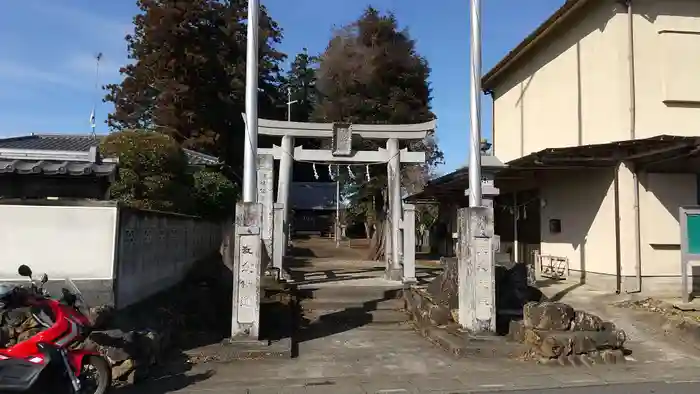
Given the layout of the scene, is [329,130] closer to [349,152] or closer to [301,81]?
[349,152]

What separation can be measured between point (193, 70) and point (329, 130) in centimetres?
1574

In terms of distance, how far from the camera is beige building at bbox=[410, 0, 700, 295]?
12367 millimetres

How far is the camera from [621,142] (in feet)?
38.2

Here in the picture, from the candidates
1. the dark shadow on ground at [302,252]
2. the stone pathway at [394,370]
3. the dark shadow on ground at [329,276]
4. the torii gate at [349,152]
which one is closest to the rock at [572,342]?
the stone pathway at [394,370]

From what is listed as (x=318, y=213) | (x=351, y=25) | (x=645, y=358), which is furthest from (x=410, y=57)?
→ (x=318, y=213)

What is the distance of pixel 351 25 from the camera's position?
28.1 meters

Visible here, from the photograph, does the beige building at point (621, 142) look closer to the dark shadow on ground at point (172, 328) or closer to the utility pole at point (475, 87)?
the utility pole at point (475, 87)

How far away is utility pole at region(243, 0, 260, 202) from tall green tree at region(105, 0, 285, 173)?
20.3m

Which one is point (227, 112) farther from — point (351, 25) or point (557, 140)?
point (557, 140)

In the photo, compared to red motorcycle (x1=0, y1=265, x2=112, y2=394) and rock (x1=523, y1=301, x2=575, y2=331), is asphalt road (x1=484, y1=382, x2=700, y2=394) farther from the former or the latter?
red motorcycle (x1=0, y1=265, x2=112, y2=394)

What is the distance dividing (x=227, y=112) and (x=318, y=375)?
24497 mm

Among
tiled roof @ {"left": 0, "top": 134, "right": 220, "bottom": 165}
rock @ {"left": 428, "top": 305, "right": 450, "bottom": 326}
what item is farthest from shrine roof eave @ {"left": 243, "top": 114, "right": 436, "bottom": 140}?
rock @ {"left": 428, "top": 305, "right": 450, "bottom": 326}

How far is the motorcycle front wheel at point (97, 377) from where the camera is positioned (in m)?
5.98

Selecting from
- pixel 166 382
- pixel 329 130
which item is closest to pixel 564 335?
pixel 166 382
